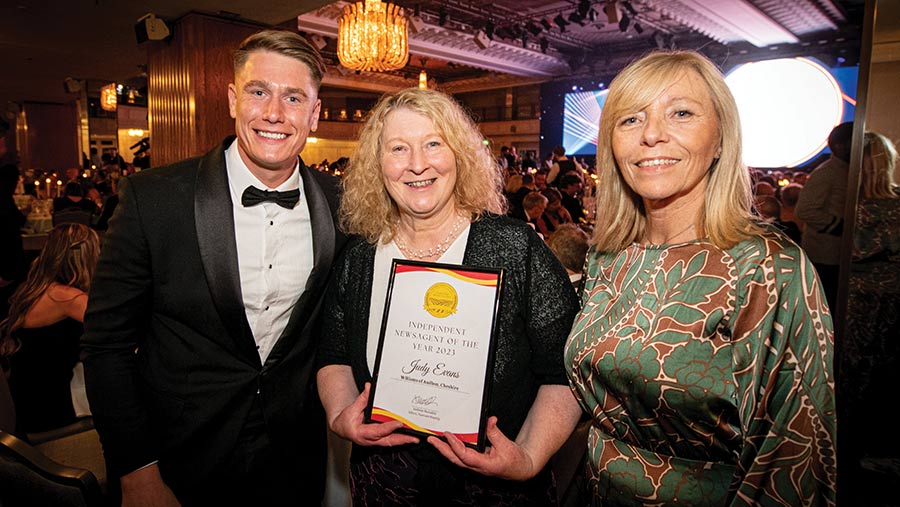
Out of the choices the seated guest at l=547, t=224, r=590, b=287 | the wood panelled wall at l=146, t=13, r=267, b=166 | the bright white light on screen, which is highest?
the bright white light on screen

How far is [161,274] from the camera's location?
1.78 metres

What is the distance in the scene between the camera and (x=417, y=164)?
167 centimetres

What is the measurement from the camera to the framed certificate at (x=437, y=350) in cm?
142

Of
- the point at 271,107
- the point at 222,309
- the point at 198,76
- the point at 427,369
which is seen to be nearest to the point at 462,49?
the point at 198,76

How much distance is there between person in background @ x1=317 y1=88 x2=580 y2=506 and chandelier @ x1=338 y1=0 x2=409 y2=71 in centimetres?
690

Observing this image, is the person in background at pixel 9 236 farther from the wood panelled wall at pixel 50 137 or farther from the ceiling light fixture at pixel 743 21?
the wood panelled wall at pixel 50 137

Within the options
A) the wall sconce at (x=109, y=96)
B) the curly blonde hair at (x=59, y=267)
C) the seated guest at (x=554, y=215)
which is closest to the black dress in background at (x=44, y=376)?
the curly blonde hair at (x=59, y=267)

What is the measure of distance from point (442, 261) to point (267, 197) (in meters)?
0.69

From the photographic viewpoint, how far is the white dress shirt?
1.88m

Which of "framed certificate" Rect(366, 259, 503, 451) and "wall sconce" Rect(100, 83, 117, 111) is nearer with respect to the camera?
"framed certificate" Rect(366, 259, 503, 451)

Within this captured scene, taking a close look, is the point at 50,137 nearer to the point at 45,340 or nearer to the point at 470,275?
the point at 45,340

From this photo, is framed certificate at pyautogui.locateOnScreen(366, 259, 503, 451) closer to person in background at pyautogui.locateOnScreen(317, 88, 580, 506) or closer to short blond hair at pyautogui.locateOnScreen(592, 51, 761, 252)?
person in background at pyautogui.locateOnScreen(317, 88, 580, 506)

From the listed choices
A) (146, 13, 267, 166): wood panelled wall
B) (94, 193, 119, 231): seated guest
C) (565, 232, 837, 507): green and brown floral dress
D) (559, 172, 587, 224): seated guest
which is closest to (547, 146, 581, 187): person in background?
(559, 172, 587, 224): seated guest

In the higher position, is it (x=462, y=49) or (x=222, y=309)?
(x=462, y=49)
